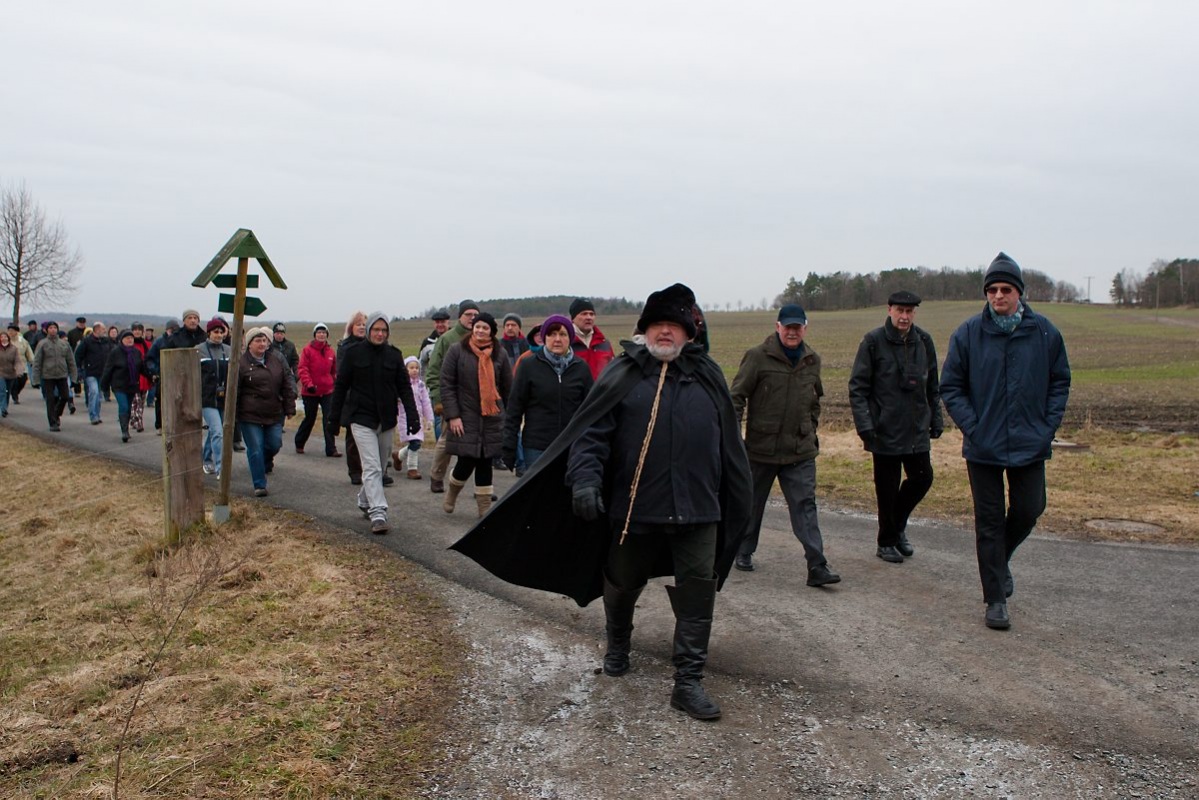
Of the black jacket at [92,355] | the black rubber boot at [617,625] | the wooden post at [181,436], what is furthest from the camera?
the black jacket at [92,355]

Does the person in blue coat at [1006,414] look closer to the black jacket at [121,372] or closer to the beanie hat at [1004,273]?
the beanie hat at [1004,273]

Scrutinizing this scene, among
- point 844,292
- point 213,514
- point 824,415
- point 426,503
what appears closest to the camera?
point 213,514

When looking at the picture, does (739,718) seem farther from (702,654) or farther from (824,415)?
(824,415)

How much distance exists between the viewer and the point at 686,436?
4777mm

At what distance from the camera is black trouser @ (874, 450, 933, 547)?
7617 millimetres

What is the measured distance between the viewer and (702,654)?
4754mm

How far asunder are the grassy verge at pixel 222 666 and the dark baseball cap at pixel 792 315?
323 cm

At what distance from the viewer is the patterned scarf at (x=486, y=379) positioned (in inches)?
356

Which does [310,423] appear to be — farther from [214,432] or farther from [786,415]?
[786,415]

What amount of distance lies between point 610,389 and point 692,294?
0.64 m

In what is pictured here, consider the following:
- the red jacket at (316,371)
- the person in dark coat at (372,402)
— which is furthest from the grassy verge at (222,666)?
the red jacket at (316,371)

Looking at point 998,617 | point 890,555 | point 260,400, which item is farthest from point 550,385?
point 260,400

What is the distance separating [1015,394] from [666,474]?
2.56 m

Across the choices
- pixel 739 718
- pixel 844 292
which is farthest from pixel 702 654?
pixel 844 292
